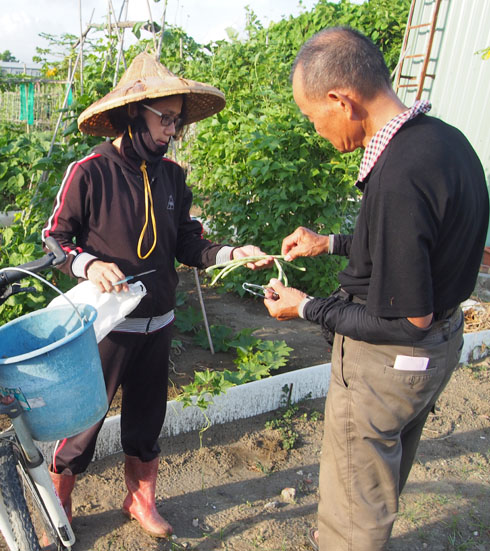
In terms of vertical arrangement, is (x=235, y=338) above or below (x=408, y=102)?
below

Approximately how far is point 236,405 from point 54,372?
7.01 feet

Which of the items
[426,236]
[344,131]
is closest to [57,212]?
[344,131]

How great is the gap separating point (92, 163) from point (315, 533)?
2097mm

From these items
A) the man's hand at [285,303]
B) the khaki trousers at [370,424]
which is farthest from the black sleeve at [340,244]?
the khaki trousers at [370,424]

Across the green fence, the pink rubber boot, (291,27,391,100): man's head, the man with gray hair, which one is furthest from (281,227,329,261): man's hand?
the green fence

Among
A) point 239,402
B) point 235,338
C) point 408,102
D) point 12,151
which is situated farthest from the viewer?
point 408,102

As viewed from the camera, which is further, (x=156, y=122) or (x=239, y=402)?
(x=239, y=402)

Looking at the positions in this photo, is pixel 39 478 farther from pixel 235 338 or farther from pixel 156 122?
pixel 235 338

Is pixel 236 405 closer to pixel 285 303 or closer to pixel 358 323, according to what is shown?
pixel 285 303

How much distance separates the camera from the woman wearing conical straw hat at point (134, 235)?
214 cm

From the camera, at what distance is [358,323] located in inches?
69.7

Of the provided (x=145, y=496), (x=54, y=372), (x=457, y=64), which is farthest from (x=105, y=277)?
(x=457, y=64)

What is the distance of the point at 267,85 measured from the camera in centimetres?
630

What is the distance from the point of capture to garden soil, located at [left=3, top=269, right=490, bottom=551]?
2594mm
